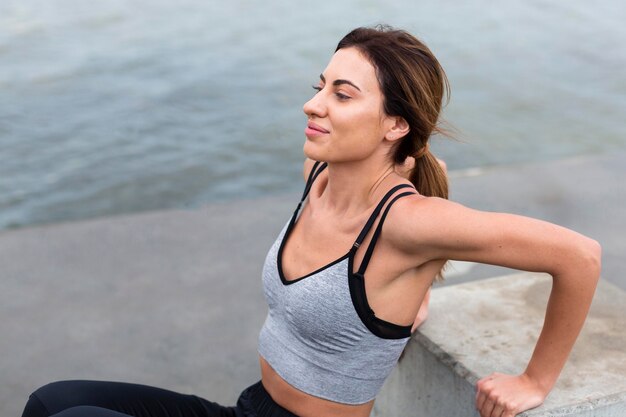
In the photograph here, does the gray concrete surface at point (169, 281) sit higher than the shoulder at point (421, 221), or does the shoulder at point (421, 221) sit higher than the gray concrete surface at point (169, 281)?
the shoulder at point (421, 221)

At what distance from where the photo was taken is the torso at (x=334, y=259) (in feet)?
6.32

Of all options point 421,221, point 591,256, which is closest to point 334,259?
point 421,221

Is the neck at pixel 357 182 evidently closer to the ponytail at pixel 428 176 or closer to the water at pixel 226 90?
the ponytail at pixel 428 176

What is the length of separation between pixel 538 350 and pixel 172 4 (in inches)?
275

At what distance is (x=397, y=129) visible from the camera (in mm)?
1963

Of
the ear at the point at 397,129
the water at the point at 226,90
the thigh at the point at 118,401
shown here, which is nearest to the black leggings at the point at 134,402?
the thigh at the point at 118,401

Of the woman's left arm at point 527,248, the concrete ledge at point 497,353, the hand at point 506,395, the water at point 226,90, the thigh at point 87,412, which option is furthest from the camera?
the water at point 226,90

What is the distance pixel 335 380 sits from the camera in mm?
2018

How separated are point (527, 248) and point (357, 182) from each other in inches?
16.1

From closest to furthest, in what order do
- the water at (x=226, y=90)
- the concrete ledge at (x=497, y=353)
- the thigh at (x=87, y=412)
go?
the thigh at (x=87, y=412), the concrete ledge at (x=497, y=353), the water at (x=226, y=90)

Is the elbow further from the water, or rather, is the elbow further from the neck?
the water

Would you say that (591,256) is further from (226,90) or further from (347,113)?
(226,90)

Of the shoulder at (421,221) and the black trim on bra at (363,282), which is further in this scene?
the black trim on bra at (363,282)

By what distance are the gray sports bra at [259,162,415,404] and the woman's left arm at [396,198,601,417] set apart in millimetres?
113
